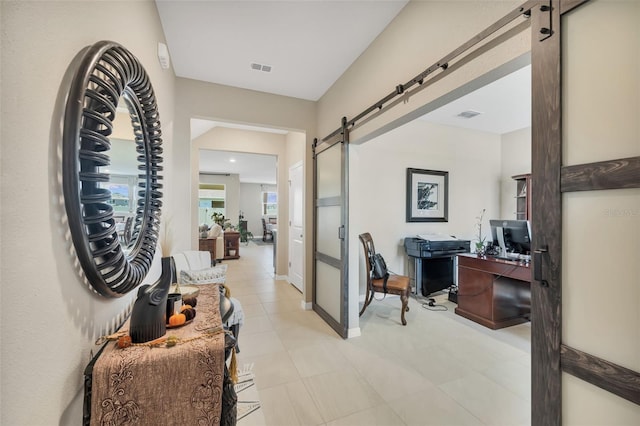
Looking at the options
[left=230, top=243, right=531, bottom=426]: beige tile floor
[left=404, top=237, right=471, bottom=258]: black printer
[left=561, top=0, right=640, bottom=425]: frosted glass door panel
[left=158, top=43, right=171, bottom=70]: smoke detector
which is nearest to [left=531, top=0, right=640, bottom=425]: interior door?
[left=561, top=0, right=640, bottom=425]: frosted glass door panel

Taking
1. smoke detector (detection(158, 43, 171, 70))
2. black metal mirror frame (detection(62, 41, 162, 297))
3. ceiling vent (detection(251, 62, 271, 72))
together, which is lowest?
black metal mirror frame (detection(62, 41, 162, 297))

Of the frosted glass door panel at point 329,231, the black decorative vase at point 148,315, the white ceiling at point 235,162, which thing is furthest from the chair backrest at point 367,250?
the white ceiling at point 235,162

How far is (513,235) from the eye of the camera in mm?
3004

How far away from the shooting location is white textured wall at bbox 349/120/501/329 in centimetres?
421

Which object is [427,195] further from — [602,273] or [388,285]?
[602,273]

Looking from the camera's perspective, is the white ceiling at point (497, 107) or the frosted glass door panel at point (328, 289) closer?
the frosted glass door panel at point (328, 289)

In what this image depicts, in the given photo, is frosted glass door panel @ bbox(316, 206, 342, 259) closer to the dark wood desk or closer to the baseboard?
the baseboard

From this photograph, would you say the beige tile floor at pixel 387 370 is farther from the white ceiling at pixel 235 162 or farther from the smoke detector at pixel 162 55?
the white ceiling at pixel 235 162

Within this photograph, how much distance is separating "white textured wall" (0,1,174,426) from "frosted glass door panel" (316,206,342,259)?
2379 mm

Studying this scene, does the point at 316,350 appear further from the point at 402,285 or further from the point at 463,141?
the point at 463,141

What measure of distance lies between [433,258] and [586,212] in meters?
3.30

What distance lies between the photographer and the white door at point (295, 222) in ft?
15.3

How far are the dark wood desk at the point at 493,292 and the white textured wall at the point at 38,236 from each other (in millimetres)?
3542

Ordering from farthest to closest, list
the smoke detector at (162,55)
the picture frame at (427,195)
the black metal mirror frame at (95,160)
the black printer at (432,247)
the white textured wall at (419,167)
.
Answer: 1. the picture frame at (427,195)
2. the white textured wall at (419,167)
3. the black printer at (432,247)
4. the smoke detector at (162,55)
5. the black metal mirror frame at (95,160)
